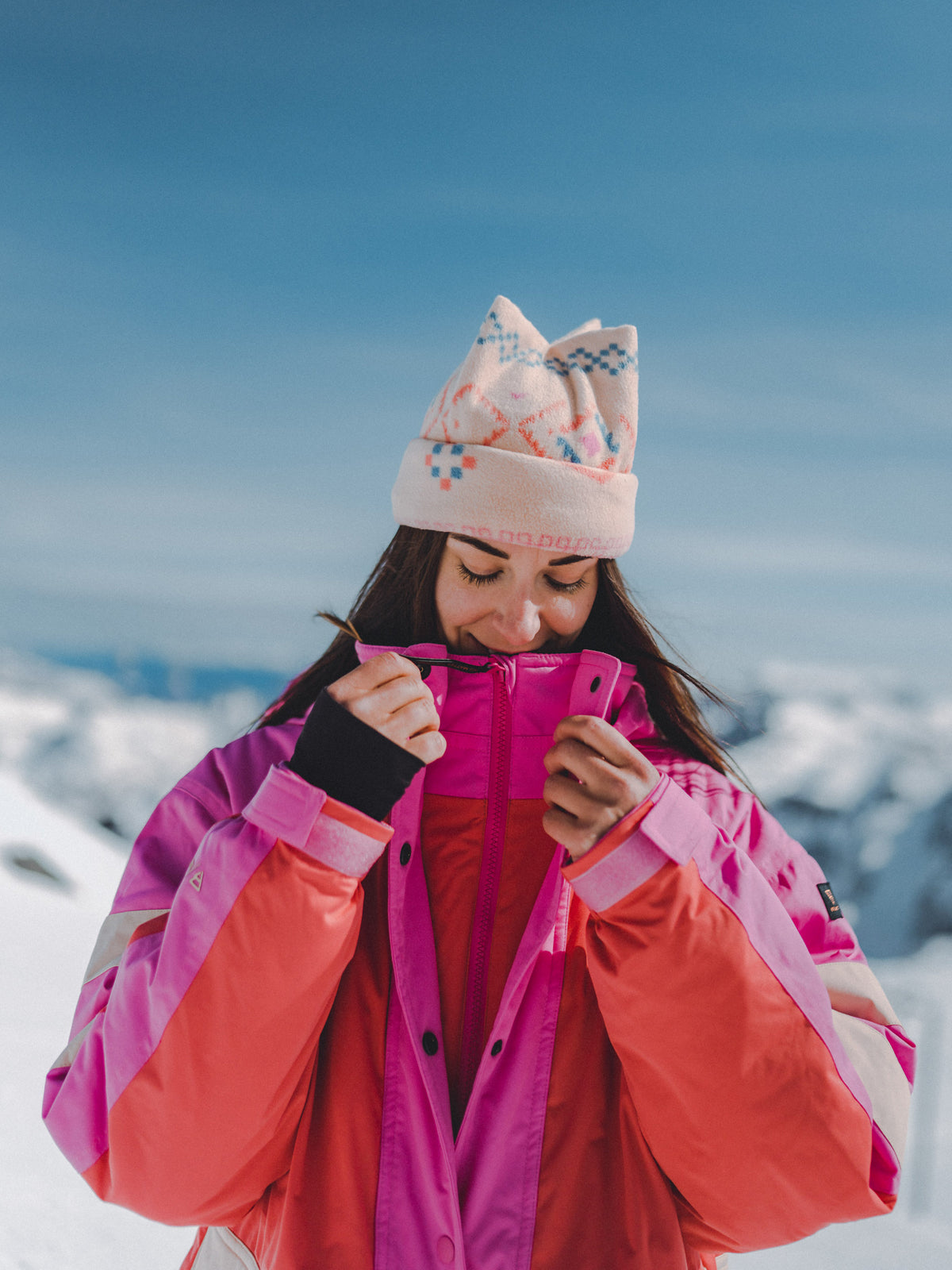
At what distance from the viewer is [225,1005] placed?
141 cm

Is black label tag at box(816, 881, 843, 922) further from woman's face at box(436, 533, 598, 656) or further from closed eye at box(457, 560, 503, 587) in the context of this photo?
closed eye at box(457, 560, 503, 587)

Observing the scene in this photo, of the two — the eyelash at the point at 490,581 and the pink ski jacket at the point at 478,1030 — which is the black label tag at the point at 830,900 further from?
the eyelash at the point at 490,581

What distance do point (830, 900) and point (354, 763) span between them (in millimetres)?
1036

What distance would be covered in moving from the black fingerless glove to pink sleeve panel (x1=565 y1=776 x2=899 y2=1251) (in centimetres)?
32

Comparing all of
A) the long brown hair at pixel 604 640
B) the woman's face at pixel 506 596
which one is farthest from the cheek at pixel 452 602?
the long brown hair at pixel 604 640

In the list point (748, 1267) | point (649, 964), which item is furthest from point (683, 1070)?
point (748, 1267)

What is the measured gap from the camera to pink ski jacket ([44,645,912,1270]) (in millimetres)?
1423

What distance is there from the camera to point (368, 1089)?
1.58m

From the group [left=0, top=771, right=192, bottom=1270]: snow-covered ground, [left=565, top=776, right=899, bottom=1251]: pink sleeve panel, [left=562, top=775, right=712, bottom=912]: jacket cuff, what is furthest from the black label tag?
[left=0, top=771, right=192, bottom=1270]: snow-covered ground

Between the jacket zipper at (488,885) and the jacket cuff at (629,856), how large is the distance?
0.27 meters

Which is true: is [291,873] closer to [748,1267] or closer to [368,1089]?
[368,1089]

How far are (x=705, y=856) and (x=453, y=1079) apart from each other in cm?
62

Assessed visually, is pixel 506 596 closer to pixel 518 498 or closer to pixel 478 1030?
pixel 518 498

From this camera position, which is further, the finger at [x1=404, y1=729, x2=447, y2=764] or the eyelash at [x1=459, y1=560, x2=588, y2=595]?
the eyelash at [x1=459, y1=560, x2=588, y2=595]
